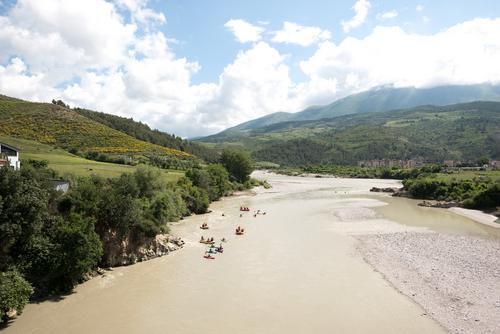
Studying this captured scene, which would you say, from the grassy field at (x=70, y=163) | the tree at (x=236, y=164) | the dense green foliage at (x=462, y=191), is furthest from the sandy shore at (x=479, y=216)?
the tree at (x=236, y=164)

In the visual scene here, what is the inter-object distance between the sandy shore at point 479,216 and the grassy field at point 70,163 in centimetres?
5489

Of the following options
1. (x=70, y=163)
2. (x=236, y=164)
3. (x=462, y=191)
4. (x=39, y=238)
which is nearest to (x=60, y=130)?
(x=70, y=163)

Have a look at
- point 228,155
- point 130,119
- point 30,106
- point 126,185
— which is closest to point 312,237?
point 126,185

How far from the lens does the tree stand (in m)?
120

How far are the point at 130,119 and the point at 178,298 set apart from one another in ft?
583

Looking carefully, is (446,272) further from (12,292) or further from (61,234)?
(12,292)

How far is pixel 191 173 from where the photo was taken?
83125mm

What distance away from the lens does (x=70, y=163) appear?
78250 millimetres

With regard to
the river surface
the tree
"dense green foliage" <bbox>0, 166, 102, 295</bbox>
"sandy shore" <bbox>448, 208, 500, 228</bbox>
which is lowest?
"sandy shore" <bbox>448, 208, 500, 228</bbox>

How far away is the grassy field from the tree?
102 ft

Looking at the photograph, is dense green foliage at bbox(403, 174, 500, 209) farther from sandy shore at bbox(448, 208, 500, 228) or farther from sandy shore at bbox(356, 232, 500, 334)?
sandy shore at bbox(356, 232, 500, 334)

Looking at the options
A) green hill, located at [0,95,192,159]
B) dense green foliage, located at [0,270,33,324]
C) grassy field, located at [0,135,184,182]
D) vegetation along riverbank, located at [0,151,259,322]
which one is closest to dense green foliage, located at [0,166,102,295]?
vegetation along riverbank, located at [0,151,259,322]

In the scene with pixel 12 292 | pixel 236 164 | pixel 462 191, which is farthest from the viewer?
pixel 236 164

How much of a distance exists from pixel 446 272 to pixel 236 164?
88.5m
